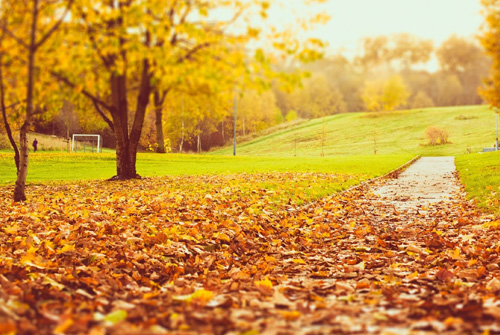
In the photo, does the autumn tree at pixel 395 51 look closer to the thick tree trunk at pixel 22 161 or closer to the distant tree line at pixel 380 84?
the distant tree line at pixel 380 84

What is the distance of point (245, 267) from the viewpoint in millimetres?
6055

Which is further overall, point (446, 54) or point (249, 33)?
point (446, 54)

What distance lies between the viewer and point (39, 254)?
231 inches

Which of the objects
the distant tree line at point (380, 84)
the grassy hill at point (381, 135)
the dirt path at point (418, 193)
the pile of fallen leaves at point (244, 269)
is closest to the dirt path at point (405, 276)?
the pile of fallen leaves at point (244, 269)

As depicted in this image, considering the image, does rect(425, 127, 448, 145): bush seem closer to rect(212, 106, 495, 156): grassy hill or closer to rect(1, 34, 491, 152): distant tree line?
rect(212, 106, 495, 156): grassy hill

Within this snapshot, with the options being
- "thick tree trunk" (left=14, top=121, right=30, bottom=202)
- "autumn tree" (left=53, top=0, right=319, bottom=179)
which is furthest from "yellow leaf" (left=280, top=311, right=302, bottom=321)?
"thick tree trunk" (left=14, top=121, right=30, bottom=202)

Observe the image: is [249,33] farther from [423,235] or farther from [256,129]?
[256,129]

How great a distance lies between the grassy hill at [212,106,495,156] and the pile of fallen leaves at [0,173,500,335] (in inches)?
1749

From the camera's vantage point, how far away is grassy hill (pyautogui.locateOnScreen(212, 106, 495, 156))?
56.3m

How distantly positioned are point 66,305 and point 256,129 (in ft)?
255

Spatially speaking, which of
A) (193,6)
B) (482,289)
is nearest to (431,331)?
(482,289)

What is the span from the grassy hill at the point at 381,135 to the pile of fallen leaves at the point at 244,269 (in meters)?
44.4

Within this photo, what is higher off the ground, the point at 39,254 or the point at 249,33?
the point at 249,33

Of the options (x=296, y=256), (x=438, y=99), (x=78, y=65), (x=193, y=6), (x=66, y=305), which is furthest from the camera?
(x=438, y=99)
